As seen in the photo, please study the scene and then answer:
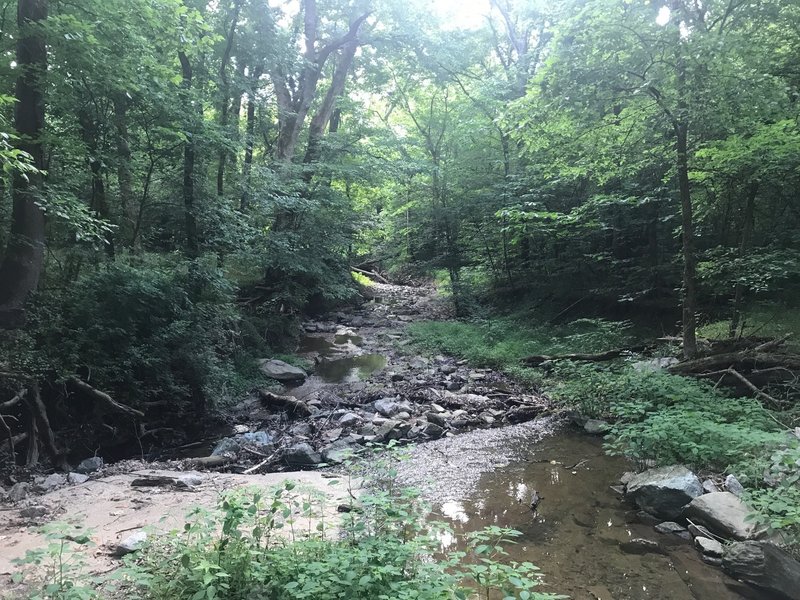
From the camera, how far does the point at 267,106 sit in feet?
53.7

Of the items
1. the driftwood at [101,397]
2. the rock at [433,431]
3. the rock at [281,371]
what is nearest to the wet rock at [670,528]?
the rock at [433,431]

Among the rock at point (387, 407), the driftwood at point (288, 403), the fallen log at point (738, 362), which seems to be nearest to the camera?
the fallen log at point (738, 362)

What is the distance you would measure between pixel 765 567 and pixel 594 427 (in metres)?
3.63

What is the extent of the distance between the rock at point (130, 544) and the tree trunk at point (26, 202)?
4550 mm

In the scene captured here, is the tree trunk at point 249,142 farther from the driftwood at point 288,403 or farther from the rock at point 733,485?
the rock at point 733,485

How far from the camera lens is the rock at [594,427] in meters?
7.11

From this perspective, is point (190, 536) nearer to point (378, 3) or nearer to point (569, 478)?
point (569, 478)

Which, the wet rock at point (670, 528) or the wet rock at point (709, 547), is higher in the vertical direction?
the wet rock at point (709, 547)

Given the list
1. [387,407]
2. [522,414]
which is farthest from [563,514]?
[387,407]

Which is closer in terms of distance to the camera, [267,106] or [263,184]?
[263,184]

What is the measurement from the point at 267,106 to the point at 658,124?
13.1 metres

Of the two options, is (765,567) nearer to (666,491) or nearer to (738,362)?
(666,491)

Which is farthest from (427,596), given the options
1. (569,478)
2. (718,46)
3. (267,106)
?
(267,106)

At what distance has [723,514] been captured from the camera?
4.29 m
